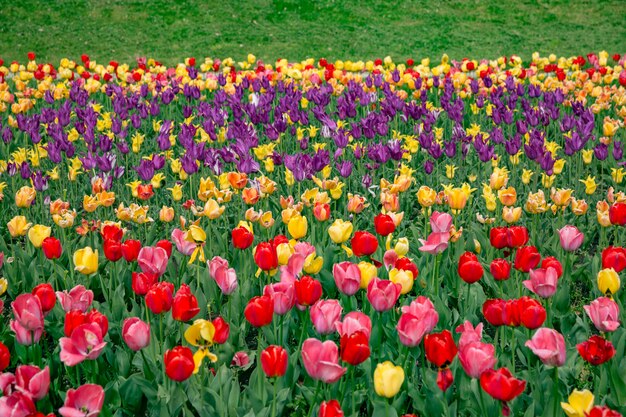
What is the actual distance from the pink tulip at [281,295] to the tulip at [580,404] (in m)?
0.96

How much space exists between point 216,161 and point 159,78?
4.96 metres

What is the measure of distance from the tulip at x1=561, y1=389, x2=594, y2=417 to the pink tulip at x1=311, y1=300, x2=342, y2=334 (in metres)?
0.77

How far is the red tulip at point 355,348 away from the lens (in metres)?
2.00

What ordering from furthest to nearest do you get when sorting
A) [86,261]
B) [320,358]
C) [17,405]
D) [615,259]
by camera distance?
[86,261]
[615,259]
[320,358]
[17,405]

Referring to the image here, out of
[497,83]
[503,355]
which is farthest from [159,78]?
[503,355]

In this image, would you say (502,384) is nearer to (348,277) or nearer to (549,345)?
(549,345)

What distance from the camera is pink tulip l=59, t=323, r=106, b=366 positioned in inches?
81.4

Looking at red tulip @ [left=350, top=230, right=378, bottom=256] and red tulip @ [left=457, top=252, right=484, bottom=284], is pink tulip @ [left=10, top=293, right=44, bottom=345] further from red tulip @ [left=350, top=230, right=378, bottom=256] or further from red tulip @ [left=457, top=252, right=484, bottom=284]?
red tulip @ [left=457, top=252, right=484, bottom=284]

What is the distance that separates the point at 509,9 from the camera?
20.8 m

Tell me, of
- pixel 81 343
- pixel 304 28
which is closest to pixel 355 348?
pixel 81 343

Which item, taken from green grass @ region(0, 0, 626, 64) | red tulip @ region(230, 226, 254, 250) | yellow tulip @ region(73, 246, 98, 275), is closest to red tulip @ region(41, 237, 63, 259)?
yellow tulip @ region(73, 246, 98, 275)

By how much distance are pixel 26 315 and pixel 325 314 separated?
3.16 feet

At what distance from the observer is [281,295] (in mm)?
2367

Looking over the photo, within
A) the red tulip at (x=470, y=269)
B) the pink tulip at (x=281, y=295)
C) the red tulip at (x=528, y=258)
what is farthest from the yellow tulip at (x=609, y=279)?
the pink tulip at (x=281, y=295)
